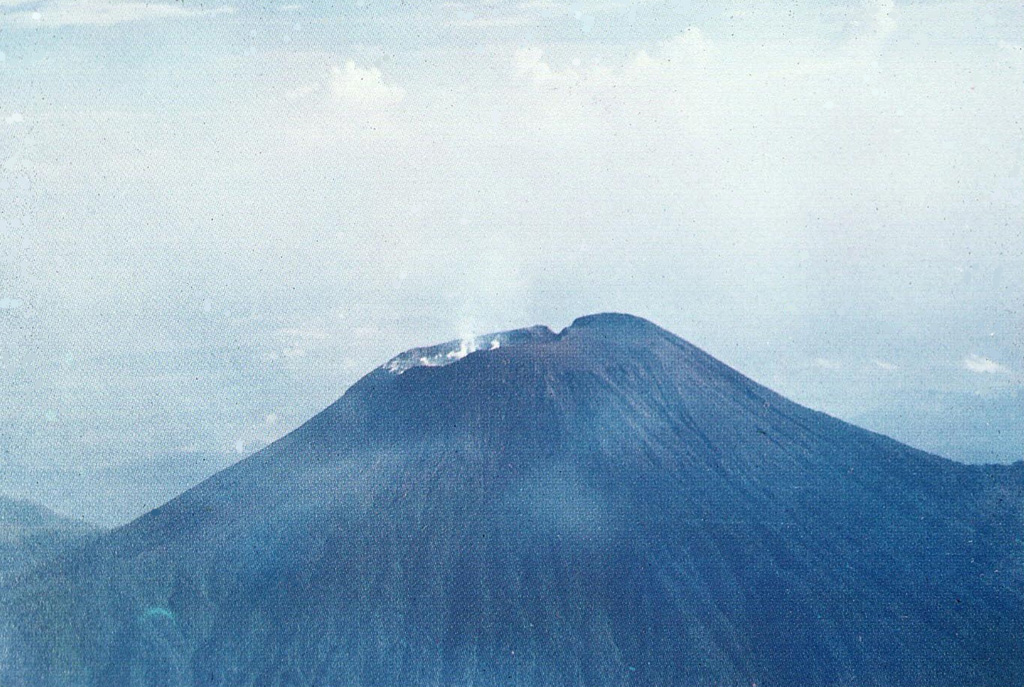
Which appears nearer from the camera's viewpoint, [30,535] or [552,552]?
[552,552]

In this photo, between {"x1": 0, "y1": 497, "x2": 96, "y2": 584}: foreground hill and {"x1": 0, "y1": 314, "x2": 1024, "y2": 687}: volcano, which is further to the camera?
{"x1": 0, "y1": 497, "x2": 96, "y2": 584}: foreground hill

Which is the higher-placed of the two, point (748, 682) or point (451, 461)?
point (451, 461)

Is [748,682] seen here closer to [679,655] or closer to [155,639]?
[679,655]

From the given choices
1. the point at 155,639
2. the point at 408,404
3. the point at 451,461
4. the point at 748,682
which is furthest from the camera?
the point at 408,404

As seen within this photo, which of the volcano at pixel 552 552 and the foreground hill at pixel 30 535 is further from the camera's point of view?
the foreground hill at pixel 30 535

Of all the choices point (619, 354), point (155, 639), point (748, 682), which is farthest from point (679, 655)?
point (155, 639)

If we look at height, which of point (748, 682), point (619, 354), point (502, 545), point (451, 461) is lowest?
point (748, 682)

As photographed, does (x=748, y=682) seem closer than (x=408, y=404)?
Yes

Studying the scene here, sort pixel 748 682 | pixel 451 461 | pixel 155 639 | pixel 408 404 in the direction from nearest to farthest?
pixel 748 682, pixel 155 639, pixel 451 461, pixel 408 404
